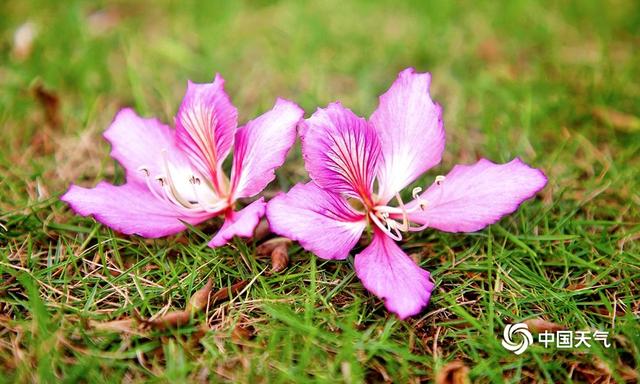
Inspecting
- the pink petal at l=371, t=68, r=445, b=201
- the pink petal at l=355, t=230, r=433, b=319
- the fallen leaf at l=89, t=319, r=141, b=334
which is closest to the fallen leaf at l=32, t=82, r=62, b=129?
the fallen leaf at l=89, t=319, r=141, b=334

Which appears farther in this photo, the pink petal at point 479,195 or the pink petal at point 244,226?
the pink petal at point 479,195

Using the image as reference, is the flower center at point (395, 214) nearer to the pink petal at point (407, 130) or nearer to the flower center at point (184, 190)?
the pink petal at point (407, 130)

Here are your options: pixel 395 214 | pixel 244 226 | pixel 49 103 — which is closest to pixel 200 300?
pixel 244 226

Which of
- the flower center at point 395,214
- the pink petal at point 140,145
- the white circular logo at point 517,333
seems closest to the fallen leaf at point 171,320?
the pink petal at point 140,145

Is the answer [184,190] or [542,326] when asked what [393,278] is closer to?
[542,326]

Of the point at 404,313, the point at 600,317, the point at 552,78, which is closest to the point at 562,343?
the point at 600,317

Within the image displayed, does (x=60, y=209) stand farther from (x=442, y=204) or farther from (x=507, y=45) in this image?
(x=507, y=45)
